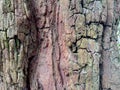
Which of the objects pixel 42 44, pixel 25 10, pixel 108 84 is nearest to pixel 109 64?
pixel 108 84

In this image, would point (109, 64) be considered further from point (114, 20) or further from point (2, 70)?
point (2, 70)

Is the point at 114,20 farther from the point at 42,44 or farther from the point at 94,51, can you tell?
the point at 42,44

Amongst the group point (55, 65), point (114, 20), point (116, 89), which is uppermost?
point (114, 20)

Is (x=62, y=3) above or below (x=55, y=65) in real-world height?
above

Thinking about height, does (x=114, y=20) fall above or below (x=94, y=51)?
above

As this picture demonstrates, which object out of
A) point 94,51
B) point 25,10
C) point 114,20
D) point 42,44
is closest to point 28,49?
point 42,44

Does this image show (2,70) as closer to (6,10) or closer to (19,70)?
(19,70)
